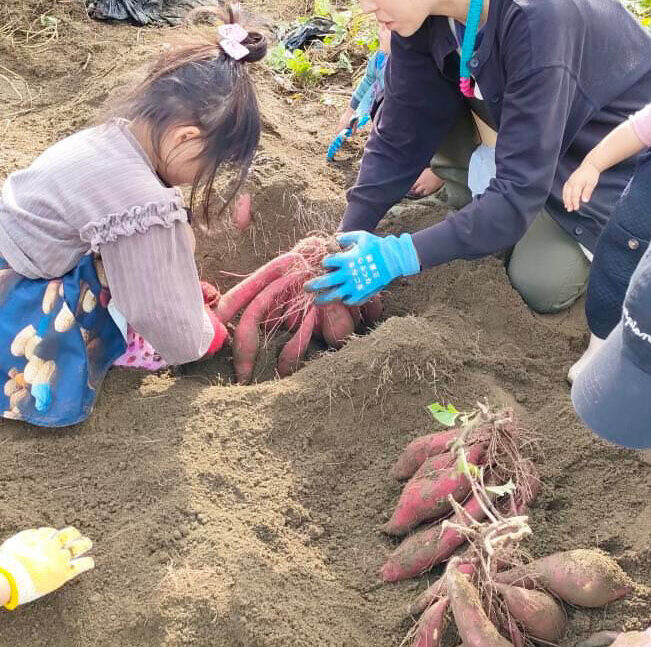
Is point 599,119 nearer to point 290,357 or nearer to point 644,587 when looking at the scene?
point 290,357

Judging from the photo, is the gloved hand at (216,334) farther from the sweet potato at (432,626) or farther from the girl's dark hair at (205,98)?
the sweet potato at (432,626)

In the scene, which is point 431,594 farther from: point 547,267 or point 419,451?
point 547,267

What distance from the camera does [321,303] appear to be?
240cm

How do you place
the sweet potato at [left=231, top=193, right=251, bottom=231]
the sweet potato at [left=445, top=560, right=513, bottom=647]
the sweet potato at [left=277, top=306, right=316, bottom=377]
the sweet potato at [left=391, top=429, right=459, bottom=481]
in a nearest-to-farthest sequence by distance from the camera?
the sweet potato at [left=445, top=560, right=513, bottom=647]
the sweet potato at [left=391, top=429, right=459, bottom=481]
the sweet potato at [left=277, top=306, right=316, bottom=377]
the sweet potato at [left=231, top=193, right=251, bottom=231]

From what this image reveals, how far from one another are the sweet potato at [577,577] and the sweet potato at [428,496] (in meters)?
0.23

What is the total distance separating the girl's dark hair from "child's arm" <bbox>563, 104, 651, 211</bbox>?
34.2 inches

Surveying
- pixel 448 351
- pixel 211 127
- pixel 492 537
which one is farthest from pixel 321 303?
pixel 492 537

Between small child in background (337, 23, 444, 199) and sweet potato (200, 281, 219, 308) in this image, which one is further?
small child in background (337, 23, 444, 199)

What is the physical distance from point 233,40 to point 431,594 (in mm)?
1452

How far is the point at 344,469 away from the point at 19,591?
833mm

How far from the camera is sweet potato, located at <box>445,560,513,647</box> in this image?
60.3 inches

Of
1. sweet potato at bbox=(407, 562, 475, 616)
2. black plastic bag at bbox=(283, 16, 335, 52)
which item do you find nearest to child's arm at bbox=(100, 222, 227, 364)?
sweet potato at bbox=(407, 562, 475, 616)

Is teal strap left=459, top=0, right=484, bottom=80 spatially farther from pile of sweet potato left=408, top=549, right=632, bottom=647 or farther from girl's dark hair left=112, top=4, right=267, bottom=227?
pile of sweet potato left=408, top=549, right=632, bottom=647

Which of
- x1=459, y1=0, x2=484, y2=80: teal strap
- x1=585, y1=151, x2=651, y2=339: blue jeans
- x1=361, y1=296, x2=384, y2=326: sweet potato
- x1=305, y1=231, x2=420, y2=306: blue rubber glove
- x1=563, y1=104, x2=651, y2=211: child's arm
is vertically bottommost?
x1=361, y1=296, x2=384, y2=326: sweet potato
